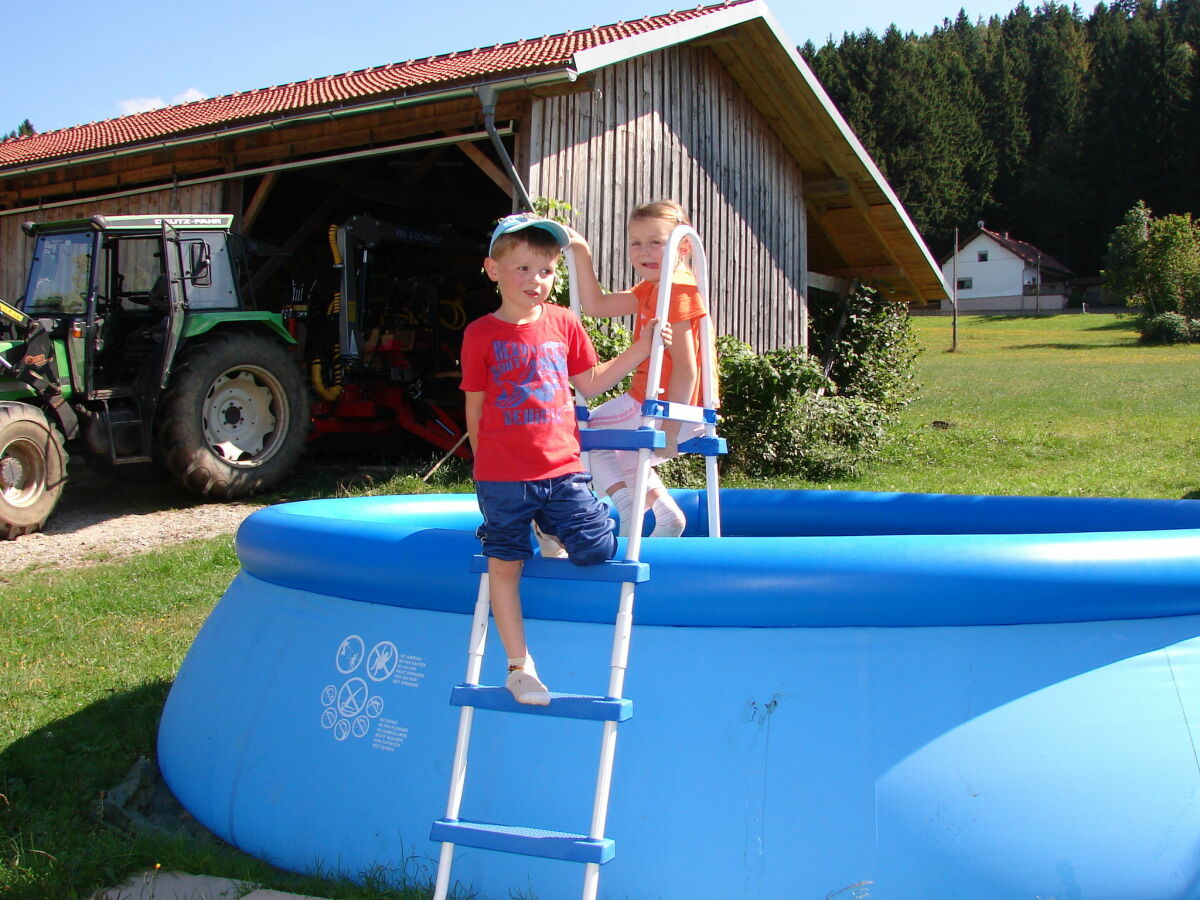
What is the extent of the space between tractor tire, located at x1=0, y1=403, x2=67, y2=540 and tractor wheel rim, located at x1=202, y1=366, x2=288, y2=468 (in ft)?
4.32

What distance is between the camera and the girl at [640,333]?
3.62 m

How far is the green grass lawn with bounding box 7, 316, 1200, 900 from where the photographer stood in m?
3.22

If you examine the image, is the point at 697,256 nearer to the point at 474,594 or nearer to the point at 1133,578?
the point at 474,594

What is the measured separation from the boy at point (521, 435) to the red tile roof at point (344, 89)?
6268mm

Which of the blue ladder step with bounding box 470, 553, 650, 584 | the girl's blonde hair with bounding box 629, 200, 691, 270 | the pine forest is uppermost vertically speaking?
the pine forest

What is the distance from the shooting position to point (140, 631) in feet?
19.1

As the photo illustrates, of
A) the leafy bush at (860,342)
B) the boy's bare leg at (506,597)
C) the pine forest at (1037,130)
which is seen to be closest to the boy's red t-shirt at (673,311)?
the boy's bare leg at (506,597)

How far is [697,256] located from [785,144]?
10.4 meters

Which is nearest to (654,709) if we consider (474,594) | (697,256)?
(474,594)

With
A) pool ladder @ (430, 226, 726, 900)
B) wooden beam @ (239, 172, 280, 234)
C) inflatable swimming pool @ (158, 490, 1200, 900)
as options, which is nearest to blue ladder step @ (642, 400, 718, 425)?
pool ladder @ (430, 226, 726, 900)

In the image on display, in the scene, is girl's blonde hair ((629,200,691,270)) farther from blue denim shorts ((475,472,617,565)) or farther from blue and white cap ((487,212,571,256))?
blue denim shorts ((475,472,617,565))

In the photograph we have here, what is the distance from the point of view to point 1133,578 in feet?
9.76

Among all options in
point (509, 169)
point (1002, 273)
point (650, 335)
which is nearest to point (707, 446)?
point (650, 335)

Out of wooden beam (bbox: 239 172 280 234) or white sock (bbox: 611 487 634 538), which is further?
wooden beam (bbox: 239 172 280 234)
